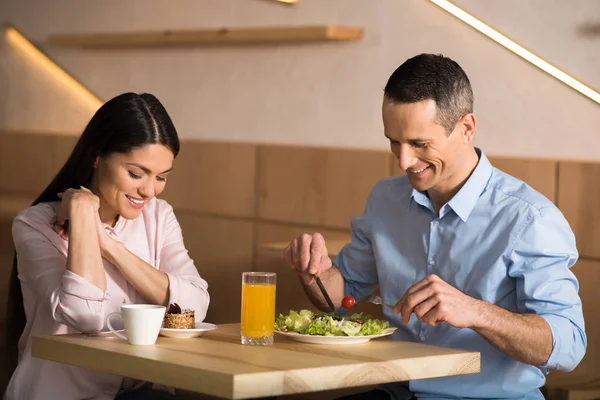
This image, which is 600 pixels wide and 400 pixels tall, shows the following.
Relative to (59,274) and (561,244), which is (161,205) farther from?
(561,244)

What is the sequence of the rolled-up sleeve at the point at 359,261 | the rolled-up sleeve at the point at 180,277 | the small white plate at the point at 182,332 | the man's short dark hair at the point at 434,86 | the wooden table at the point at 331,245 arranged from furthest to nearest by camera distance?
the wooden table at the point at 331,245
the rolled-up sleeve at the point at 359,261
the rolled-up sleeve at the point at 180,277
the man's short dark hair at the point at 434,86
the small white plate at the point at 182,332

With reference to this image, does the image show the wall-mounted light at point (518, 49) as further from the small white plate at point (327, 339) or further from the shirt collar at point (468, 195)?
the small white plate at point (327, 339)

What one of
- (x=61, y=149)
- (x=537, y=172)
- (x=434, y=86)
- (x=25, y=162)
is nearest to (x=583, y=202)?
(x=537, y=172)

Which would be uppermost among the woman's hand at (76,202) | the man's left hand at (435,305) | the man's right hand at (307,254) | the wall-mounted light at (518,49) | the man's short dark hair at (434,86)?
the wall-mounted light at (518,49)

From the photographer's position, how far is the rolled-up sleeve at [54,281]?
1720 mm

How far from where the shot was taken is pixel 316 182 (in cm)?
292

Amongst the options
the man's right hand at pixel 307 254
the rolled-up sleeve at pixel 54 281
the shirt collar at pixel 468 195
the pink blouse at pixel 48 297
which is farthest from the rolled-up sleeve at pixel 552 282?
the rolled-up sleeve at pixel 54 281

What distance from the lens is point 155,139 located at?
198cm

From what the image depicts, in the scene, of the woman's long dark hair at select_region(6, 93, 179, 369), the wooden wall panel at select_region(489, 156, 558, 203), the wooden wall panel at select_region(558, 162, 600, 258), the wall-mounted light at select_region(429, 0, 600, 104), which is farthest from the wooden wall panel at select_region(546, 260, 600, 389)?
the woman's long dark hair at select_region(6, 93, 179, 369)

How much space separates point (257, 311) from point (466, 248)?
467 millimetres

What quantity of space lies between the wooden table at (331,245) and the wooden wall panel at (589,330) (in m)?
0.72

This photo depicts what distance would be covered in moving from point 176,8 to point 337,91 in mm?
853

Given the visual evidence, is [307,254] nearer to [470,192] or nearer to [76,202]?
[470,192]

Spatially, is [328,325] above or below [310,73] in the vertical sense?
below
